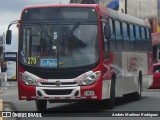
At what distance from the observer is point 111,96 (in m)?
18.4

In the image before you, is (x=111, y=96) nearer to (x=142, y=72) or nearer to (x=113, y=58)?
(x=113, y=58)

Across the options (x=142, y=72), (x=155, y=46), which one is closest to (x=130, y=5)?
(x=155, y=46)

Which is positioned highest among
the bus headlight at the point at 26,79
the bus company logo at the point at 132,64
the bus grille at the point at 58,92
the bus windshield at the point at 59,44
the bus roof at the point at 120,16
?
the bus roof at the point at 120,16

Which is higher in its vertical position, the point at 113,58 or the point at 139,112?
the point at 113,58

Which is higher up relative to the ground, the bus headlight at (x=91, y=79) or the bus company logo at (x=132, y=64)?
the bus company logo at (x=132, y=64)

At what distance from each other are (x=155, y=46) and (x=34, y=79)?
148 feet

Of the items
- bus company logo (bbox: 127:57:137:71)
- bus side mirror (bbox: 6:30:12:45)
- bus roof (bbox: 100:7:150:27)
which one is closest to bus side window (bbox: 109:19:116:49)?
bus roof (bbox: 100:7:150:27)

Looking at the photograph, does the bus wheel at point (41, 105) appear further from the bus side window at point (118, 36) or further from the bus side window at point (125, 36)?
the bus side window at point (125, 36)

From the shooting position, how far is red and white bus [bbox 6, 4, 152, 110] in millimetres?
16578

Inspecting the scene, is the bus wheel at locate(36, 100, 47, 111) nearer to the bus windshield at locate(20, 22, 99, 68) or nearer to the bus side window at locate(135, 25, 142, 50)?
the bus windshield at locate(20, 22, 99, 68)

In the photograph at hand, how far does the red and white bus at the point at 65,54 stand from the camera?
16.6 meters

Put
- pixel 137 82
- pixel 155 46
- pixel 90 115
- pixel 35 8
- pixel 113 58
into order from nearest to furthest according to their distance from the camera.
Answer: pixel 90 115 < pixel 35 8 < pixel 113 58 < pixel 137 82 < pixel 155 46

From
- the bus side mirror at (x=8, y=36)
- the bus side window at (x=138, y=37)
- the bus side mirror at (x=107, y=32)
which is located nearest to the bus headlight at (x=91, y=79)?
the bus side mirror at (x=107, y=32)

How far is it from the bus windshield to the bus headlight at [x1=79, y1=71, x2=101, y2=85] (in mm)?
365
